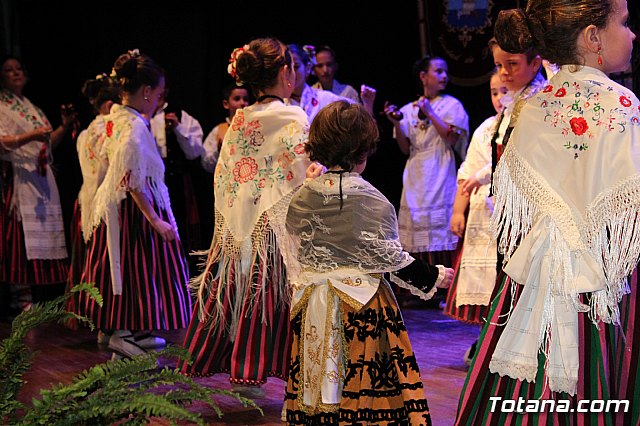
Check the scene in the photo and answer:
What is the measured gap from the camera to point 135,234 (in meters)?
4.22

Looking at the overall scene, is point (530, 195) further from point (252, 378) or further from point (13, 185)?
point (13, 185)

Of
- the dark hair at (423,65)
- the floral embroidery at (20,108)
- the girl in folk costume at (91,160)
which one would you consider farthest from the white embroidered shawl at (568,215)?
the floral embroidery at (20,108)

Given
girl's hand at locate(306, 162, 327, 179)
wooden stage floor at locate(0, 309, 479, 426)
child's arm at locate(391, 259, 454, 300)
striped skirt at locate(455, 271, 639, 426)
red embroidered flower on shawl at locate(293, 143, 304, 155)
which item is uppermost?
red embroidered flower on shawl at locate(293, 143, 304, 155)

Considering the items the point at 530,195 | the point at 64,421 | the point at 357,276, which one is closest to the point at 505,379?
the point at 530,195

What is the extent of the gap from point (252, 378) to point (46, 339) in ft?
7.49

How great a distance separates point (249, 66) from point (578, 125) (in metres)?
1.53

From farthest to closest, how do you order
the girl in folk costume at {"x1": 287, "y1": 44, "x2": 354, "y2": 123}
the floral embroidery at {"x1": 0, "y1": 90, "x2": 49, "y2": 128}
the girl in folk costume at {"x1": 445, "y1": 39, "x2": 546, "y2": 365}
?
the floral embroidery at {"x1": 0, "y1": 90, "x2": 49, "y2": 128} → the girl in folk costume at {"x1": 287, "y1": 44, "x2": 354, "y2": 123} → the girl in folk costume at {"x1": 445, "y1": 39, "x2": 546, "y2": 365}

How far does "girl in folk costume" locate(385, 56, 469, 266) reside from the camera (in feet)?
19.0

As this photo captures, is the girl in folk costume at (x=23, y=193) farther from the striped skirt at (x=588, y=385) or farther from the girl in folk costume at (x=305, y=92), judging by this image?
the striped skirt at (x=588, y=385)

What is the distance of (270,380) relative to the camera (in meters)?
3.87

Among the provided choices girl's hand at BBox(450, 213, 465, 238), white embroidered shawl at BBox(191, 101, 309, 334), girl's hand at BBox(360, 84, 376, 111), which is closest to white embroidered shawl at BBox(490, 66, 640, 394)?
white embroidered shawl at BBox(191, 101, 309, 334)

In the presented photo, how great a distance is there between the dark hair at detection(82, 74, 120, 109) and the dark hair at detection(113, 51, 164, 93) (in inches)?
24.3

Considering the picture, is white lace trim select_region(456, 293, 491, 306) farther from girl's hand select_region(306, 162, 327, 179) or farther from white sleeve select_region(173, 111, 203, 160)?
white sleeve select_region(173, 111, 203, 160)

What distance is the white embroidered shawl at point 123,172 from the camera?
403cm
